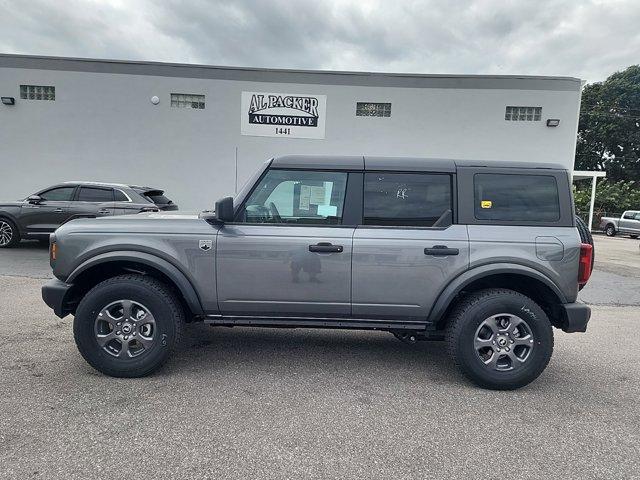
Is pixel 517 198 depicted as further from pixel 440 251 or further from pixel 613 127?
pixel 613 127

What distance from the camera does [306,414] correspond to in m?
2.90

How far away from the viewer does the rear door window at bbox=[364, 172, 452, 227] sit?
3.45m

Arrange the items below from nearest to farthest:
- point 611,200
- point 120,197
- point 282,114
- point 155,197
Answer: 1. point 120,197
2. point 155,197
3. point 282,114
4. point 611,200

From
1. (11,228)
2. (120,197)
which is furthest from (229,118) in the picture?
(11,228)

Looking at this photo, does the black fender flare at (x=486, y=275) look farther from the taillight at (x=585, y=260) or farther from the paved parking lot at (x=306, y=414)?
the paved parking lot at (x=306, y=414)

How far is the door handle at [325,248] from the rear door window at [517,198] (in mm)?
1209

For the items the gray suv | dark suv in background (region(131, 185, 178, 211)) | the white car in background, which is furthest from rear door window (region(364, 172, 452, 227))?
the white car in background

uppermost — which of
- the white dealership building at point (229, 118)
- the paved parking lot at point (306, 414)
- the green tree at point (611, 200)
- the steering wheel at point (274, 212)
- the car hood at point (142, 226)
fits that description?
the white dealership building at point (229, 118)

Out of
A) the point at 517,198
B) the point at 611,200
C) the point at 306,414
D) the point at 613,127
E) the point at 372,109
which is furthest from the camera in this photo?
the point at 613,127

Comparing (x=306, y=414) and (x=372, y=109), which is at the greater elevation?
(x=372, y=109)

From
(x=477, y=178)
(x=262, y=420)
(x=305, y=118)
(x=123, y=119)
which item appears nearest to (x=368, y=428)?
(x=262, y=420)

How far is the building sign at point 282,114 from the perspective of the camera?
527 inches

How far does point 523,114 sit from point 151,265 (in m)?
13.7

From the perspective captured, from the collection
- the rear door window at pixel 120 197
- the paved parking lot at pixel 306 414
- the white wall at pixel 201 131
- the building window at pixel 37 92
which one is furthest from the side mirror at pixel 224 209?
the building window at pixel 37 92
